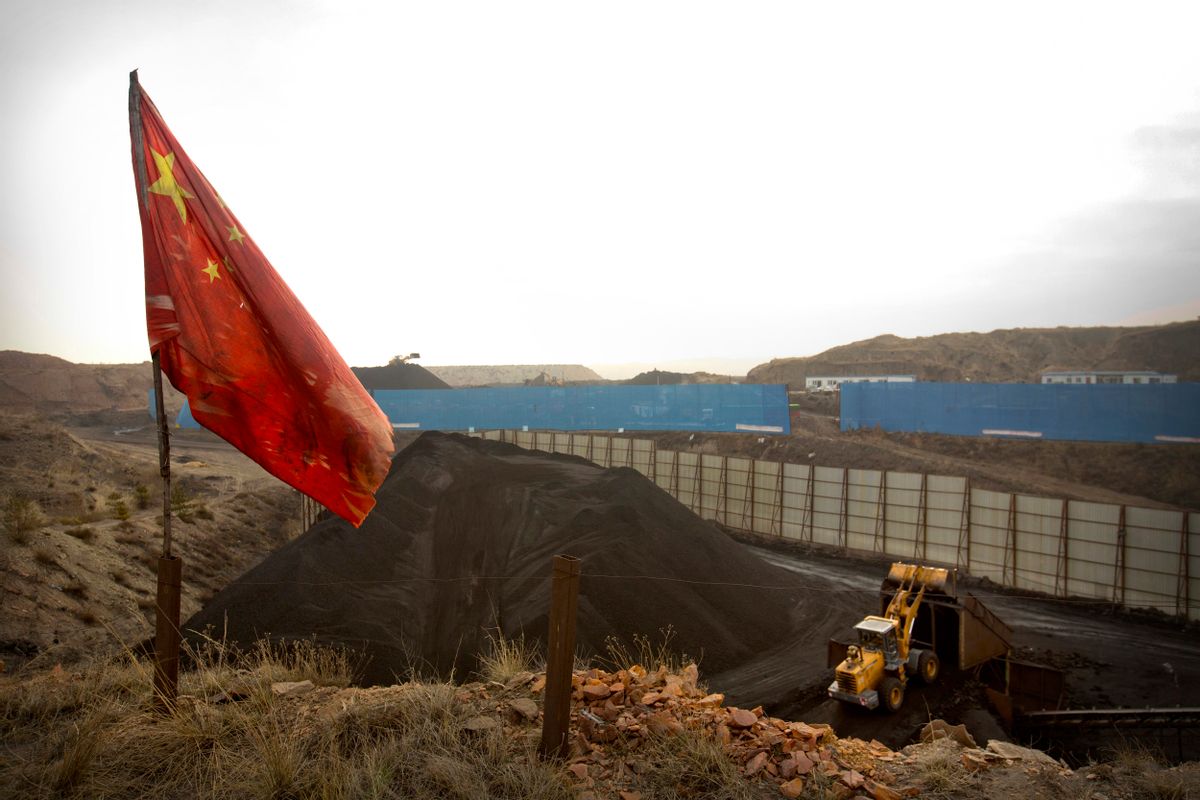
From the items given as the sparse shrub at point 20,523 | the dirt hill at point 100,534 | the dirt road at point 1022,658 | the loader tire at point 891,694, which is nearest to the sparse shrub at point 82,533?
the dirt hill at point 100,534

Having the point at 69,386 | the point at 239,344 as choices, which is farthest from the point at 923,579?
the point at 69,386

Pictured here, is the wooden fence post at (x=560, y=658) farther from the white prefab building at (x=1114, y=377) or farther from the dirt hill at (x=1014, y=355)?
the dirt hill at (x=1014, y=355)

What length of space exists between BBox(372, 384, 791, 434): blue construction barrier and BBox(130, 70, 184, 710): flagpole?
963 inches

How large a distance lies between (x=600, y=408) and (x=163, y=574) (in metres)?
29.3

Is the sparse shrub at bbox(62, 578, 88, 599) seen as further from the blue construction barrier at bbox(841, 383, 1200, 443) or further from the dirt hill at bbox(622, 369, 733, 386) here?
the dirt hill at bbox(622, 369, 733, 386)

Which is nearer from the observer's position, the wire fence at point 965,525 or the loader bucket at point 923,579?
the loader bucket at point 923,579

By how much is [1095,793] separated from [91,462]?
29.4m

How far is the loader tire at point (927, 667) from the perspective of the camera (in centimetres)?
1175

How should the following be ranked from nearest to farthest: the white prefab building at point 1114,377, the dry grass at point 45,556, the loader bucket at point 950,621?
1. the dry grass at point 45,556
2. the loader bucket at point 950,621
3. the white prefab building at point 1114,377

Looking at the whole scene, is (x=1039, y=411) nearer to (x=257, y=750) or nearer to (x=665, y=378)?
(x=257, y=750)

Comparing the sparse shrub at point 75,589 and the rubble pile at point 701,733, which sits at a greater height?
the rubble pile at point 701,733

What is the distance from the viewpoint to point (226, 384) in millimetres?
4559

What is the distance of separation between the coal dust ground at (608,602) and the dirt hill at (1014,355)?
47.8 meters

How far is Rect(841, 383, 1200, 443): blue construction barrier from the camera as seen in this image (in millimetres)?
24422
